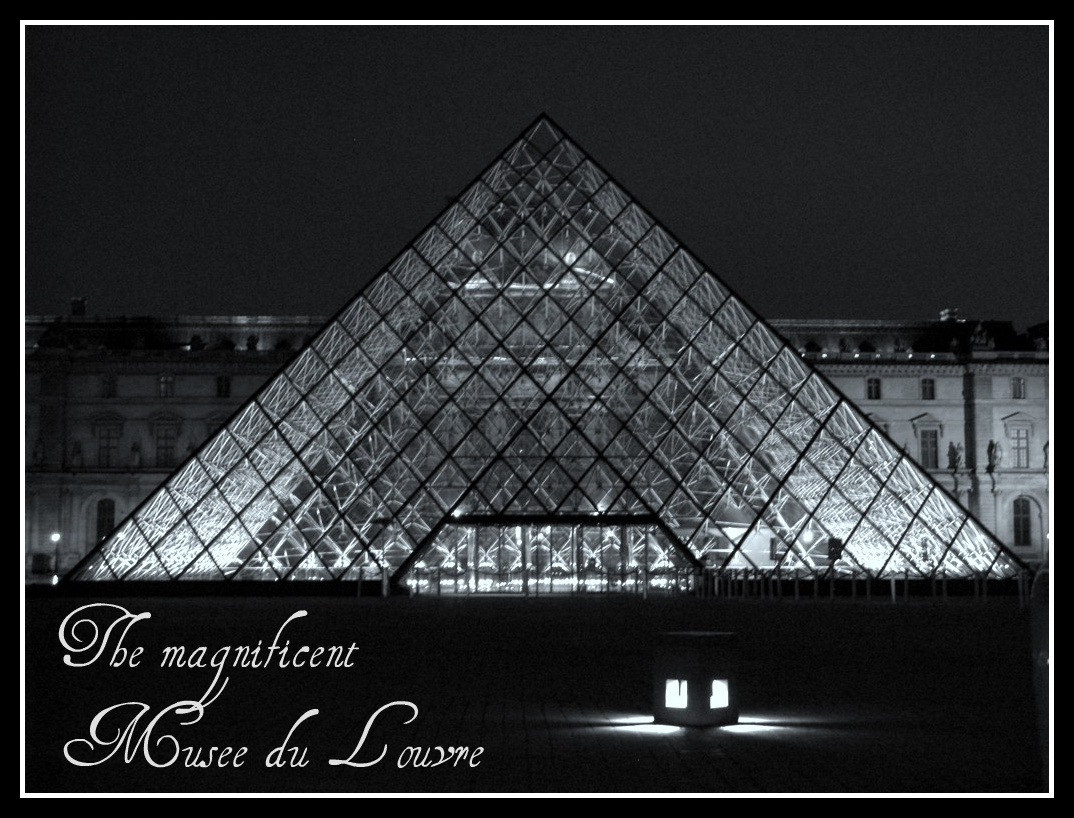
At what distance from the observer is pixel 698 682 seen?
793 cm

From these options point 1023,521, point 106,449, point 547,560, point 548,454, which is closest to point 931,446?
point 1023,521

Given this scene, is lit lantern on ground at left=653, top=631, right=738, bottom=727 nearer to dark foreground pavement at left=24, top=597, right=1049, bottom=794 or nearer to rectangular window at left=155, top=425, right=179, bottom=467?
dark foreground pavement at left=24, top=597, right=1049, bottom=794

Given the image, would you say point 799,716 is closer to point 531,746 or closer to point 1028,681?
point 531,746

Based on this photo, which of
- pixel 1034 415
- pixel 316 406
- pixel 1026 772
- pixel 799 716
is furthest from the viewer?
pixel 1034 415

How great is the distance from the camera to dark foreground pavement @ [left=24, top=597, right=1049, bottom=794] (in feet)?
21.1

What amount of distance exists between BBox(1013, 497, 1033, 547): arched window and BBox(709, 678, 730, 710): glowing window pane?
47287 millimetres

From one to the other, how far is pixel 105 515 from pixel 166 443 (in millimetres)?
2734

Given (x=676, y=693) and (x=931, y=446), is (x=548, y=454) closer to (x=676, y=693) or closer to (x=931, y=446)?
(x=676, y=693)

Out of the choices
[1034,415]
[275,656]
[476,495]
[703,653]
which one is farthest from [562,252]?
[1034,415]

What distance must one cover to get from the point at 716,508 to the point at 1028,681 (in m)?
14.3

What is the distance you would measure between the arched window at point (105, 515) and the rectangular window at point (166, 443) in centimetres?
184

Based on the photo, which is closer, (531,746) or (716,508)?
(531,746)

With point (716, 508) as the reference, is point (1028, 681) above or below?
below
